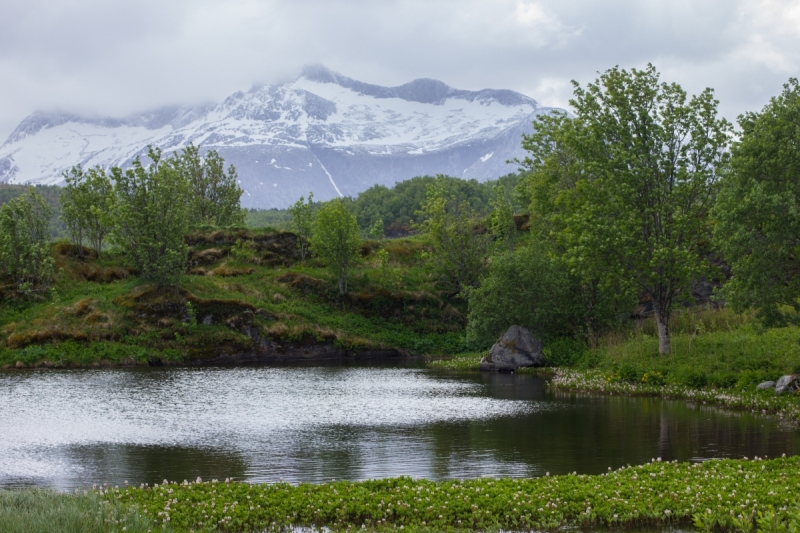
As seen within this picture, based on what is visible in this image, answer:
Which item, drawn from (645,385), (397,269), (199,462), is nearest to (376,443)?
(199,462)

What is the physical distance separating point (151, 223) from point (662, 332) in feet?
137

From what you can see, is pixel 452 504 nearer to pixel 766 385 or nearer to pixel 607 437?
pixel 607 437

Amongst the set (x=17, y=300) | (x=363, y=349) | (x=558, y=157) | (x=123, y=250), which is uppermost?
(x=558, y=157)

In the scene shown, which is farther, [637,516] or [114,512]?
[637,516]

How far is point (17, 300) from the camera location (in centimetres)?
5725

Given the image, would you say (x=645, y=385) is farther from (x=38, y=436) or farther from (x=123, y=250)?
(x=123, y=250)

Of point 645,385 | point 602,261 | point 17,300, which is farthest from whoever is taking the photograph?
point 17,300

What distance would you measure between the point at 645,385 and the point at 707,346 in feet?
15.0

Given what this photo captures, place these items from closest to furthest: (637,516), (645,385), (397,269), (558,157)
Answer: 1. (637,516)
2. (645,385)
3. (558,157)
4. (397,269)

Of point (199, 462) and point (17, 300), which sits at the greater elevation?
point (17, 300)

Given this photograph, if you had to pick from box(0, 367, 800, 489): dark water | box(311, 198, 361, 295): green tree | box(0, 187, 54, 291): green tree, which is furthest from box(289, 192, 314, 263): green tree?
box(0, 367, 800, 489): dark water

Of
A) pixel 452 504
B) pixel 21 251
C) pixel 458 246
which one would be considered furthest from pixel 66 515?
pixel 458 246

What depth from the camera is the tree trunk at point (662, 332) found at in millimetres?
37250

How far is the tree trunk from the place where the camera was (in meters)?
37.2
